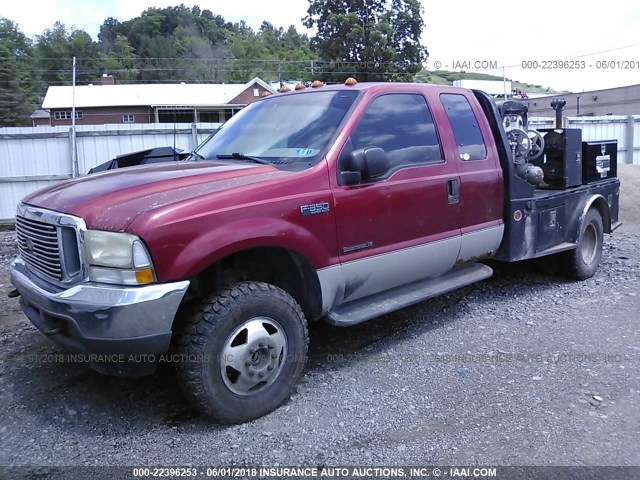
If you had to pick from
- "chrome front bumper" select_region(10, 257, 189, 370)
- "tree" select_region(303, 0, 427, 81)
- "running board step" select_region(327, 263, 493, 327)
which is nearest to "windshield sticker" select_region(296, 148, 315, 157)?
"running board step" select_region(327, 263, 493, 327)

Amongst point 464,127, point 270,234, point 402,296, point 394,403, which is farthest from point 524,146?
point 270,234

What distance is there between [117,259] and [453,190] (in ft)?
9.08

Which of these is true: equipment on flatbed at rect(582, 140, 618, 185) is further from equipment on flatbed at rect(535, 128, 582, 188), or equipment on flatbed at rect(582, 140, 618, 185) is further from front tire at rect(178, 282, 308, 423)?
front tire at rect(178, 282, 308, 423)

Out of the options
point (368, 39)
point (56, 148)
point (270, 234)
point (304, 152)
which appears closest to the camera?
point (270, 234)

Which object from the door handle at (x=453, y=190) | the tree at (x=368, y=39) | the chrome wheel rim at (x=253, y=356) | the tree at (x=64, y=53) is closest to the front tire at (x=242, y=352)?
the chrome wheel rim at (x=253, y=356)

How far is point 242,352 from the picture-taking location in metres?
3.26

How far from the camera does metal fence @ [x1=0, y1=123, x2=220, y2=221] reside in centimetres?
1155

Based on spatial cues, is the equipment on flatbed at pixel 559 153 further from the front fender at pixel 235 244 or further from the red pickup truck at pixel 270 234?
the front fender at pixel 235 244

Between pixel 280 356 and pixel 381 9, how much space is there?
41.1m

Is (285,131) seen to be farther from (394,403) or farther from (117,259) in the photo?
(394,403)

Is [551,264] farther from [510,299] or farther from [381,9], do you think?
Result: [381,9]

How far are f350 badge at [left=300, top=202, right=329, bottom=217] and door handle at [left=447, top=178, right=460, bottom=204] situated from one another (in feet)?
4.44

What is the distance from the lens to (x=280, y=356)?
11.4 ft

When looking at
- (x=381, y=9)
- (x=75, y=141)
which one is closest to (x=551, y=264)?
(x=75, y=141)
